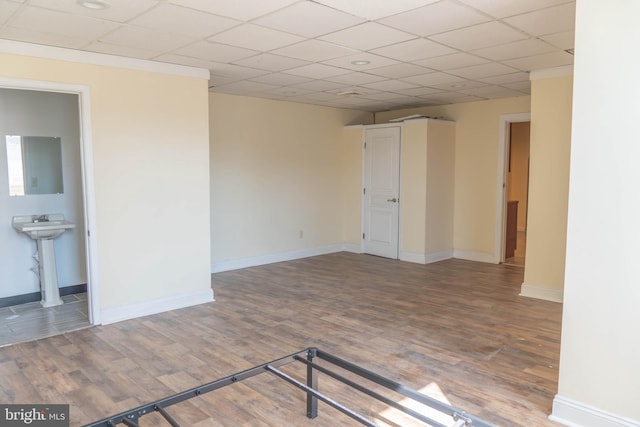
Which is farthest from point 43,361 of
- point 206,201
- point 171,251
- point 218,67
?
point 218,67

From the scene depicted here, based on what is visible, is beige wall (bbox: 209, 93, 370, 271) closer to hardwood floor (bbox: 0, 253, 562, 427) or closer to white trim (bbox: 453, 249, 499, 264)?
hardwood floor (bbox: 0, 253, 562, 427)

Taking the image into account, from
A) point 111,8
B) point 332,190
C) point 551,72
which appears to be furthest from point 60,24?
point 332,190

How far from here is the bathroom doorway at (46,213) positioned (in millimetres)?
4180

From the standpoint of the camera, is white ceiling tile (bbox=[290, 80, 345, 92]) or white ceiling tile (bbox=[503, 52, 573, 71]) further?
white ceiling tile (bbox=[290, 80, 345, 92])

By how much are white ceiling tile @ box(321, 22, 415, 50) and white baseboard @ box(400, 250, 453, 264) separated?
13.1ft

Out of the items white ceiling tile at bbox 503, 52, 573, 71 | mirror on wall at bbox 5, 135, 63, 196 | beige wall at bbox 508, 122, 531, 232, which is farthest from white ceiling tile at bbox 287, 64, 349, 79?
beige wall at bbox 508, 122, 531, 232

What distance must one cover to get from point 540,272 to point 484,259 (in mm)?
1999

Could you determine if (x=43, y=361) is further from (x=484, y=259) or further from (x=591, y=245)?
(x=484, y=259)

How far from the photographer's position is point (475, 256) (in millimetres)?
7184

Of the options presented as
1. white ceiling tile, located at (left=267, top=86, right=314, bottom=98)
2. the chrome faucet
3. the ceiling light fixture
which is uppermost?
white ceiling tile, located at (left=267, top=86, right=314, bottom=98)

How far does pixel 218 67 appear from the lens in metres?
4.61

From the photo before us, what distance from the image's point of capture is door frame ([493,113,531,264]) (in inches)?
264

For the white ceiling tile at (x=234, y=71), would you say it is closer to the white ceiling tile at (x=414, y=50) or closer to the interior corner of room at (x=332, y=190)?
the interior corner of room at (x=332, y=190)

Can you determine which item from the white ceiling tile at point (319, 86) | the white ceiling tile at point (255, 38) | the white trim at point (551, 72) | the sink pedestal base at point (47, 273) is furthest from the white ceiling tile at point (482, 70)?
the sink pedestal base at point (47, 273)
